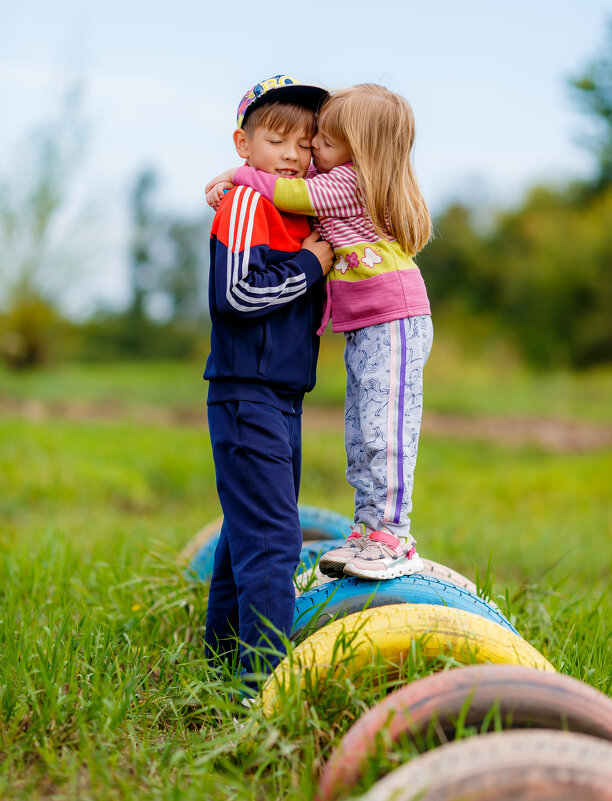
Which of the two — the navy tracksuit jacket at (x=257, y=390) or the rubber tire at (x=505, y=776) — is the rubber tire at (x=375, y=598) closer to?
the navy tracksuit jacket at (x=257, y=390)

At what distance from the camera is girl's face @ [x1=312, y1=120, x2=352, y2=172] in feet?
8.45

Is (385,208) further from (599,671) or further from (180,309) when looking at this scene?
(180,309)

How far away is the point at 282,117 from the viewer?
8.38 ft

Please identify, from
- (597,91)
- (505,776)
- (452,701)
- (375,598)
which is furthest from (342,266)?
(597,91)

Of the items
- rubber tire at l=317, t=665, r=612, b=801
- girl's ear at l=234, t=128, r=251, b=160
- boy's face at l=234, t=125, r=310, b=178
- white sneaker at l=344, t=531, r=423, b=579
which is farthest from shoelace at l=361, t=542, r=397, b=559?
girl's ear at l=234, t=128, r=251, b=160

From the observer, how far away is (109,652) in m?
2.71

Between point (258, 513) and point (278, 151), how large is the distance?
3.68 feet

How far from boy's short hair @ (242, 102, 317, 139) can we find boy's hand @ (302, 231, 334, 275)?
340mm

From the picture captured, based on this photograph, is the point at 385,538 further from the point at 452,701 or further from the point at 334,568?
the point at 452,701

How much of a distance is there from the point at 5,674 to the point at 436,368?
46.2 ft

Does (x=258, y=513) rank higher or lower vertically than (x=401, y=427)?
lower

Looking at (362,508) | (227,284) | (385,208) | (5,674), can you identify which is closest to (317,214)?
(385,208)

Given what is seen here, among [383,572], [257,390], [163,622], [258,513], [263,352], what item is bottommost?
[163,622]

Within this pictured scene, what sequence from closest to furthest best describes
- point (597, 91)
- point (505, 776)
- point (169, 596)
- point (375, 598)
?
point (505, 776) → point (375, 598) → point (169, 596) → point (597, 91)
